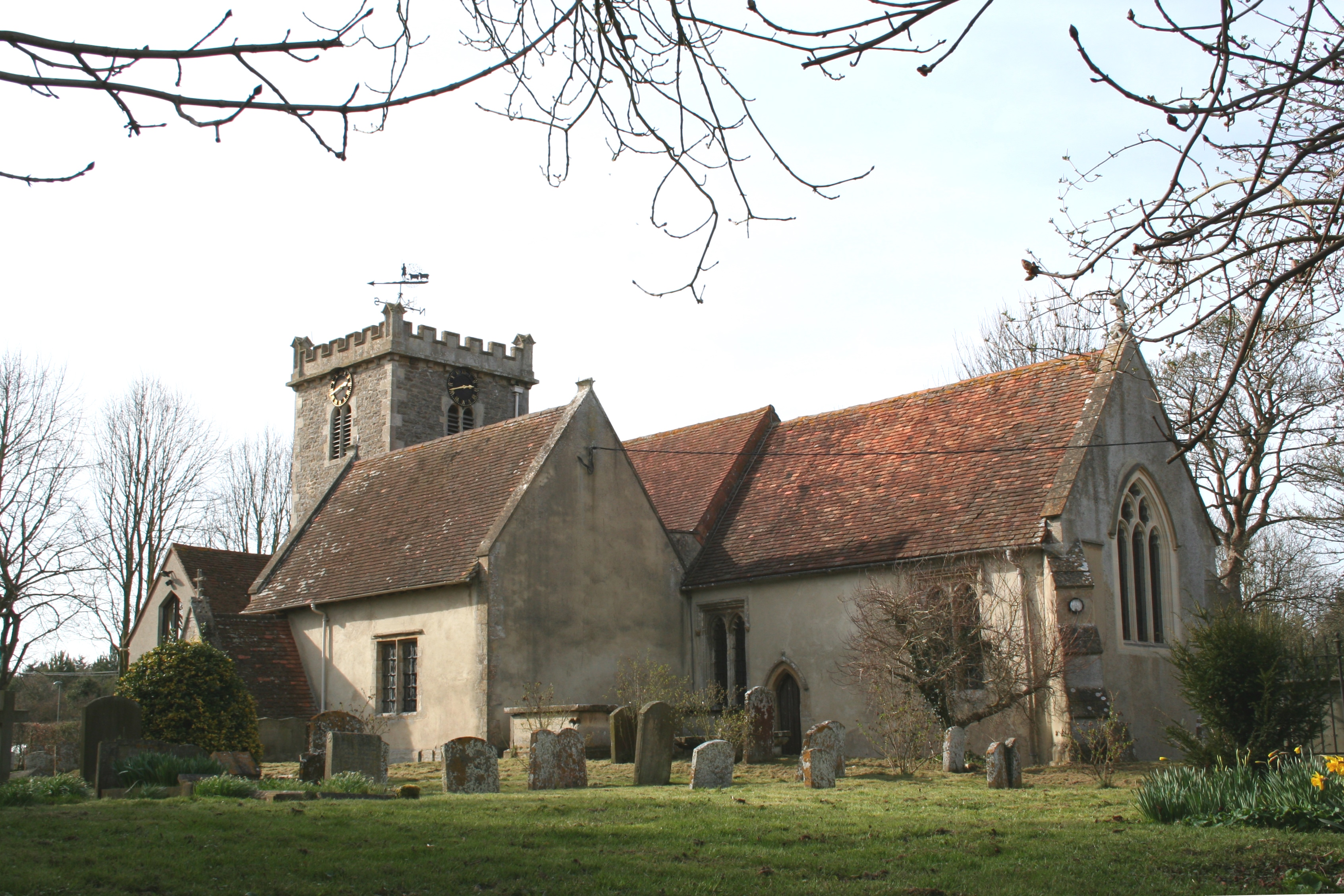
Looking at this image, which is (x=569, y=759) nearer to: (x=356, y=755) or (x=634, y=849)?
(x=356, y=755)

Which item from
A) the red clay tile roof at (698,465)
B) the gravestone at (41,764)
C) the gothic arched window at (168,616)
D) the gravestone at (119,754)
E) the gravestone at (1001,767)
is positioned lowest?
the gravestone at (41,764)

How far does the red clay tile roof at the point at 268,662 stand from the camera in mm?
23344

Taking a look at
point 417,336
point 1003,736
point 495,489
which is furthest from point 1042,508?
point 417,336

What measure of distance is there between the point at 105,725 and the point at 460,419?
2293cm

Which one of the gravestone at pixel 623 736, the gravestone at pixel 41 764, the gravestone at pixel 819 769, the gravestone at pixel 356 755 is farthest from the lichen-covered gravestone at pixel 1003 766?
the gravestone at pixel 41 764

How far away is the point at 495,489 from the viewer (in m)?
23.5

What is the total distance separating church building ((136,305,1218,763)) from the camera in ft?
64.0

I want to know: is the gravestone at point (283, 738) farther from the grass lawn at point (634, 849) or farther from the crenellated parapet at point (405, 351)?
the crenellated parapet at point (405, 351)

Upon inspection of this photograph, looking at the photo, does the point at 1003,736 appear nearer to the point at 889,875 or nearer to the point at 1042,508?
the point at 1042,508

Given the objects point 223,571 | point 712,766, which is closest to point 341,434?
point 223,571

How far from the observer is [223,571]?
28328 millimetres

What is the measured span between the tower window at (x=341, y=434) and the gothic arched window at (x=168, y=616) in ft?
35.4

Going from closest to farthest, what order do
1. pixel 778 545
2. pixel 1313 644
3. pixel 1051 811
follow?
pixel 1051 811 < pixel 1313 644 < pixel 778 545

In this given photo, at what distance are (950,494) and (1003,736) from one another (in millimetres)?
4423
